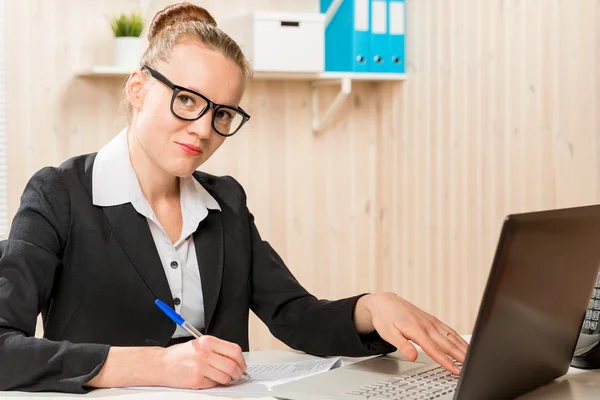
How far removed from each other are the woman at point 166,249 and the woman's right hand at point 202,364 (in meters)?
0.21

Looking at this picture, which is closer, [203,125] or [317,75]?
[203,125]

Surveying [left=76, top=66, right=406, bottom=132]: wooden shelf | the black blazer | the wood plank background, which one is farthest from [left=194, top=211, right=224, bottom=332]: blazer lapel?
[left=76, top=66, right=406, bottom=132]: wooden shelf

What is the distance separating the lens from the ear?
1716mm

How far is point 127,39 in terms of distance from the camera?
3348mm

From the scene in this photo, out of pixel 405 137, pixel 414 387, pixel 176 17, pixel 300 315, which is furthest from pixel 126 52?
pixel 414 387

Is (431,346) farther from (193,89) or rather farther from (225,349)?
(193,89)

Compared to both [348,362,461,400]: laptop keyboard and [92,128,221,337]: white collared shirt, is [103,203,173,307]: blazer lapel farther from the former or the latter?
[348,362,461,400]: laptop keyboard

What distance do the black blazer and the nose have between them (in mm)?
220

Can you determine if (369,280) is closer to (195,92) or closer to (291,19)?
(291,19)

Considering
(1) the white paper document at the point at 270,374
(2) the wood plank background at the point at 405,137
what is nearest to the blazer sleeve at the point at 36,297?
(1) the white paper document at the point at 270,374

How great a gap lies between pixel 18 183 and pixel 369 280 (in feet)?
5.25

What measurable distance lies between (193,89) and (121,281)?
1.30 feet

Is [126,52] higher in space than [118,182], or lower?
higher

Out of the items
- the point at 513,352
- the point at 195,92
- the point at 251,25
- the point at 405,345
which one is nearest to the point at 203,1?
the point at 251,25
